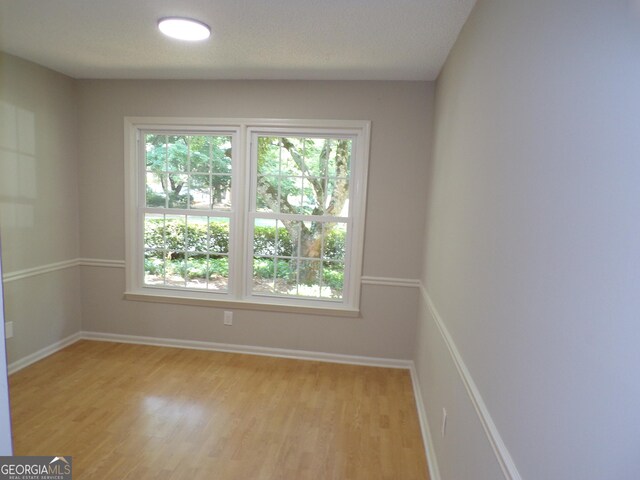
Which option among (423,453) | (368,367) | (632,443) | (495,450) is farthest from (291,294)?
(632,443)

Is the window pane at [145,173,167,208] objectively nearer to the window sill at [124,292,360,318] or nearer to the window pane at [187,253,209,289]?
the window pane at [187,253,209,289]

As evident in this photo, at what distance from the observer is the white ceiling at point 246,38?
196 cm

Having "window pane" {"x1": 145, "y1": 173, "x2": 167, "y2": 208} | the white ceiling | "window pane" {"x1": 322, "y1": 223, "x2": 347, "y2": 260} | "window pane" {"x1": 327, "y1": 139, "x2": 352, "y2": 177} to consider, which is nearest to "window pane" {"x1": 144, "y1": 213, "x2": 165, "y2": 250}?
"window pane" {"x1": 145, "y1": 173, "x2": 167, "y2": 208}

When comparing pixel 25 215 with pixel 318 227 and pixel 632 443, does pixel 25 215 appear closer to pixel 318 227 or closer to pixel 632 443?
pixel 318 227

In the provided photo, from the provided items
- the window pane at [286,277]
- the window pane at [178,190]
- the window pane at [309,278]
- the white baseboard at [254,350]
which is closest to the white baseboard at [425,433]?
the white baseboard at [254,350]

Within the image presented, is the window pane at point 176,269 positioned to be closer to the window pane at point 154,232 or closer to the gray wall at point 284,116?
the window pane at point 154,232

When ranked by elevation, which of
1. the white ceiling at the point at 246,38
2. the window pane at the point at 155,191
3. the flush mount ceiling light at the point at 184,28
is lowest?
the window pane at the point at 155,191

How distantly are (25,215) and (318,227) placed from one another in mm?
2324

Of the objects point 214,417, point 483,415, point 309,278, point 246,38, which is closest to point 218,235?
point 309,278

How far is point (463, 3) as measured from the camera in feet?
5.90

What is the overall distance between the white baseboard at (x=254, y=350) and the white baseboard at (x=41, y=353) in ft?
0.39

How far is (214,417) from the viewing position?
2.47 metres

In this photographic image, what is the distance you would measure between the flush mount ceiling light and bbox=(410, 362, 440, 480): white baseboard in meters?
2.70

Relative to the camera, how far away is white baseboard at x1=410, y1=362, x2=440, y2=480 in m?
2.00
